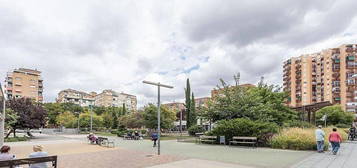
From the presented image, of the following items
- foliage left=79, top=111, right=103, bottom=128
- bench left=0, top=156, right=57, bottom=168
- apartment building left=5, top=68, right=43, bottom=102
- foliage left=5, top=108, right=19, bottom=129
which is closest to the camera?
bench left=0, top=156, right=57, bottom=168

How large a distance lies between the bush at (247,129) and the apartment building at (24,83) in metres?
86.6

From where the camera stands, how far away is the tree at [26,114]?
90.1 feet

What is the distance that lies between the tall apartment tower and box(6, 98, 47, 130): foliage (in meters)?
69.7

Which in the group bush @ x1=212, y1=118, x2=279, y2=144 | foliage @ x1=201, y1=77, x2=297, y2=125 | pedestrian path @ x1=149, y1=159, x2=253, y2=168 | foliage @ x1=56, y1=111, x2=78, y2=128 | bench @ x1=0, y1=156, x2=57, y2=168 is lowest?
foliage @ x1=56, y1=111, x2=78, y2=128

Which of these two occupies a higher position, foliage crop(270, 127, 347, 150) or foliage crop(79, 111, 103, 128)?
foliage crop(270, 127, 347, 150)

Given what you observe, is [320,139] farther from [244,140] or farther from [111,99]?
[111,99]

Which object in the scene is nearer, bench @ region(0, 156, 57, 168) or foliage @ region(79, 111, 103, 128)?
bench @ region(0, 156, 57, 168)

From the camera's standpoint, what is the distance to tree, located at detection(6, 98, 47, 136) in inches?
1081

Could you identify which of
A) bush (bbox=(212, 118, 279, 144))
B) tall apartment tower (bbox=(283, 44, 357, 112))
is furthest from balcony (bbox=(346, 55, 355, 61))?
bush (bbox=(212, 118, 279, 144))

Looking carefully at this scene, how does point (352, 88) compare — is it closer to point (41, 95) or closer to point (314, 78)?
point (314, 78)

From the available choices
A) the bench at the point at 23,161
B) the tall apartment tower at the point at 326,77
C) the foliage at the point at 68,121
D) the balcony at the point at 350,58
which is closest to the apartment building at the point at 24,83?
the foliage at the point at 68,121

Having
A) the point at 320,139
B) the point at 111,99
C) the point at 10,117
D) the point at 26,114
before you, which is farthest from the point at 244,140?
the point at 111,99

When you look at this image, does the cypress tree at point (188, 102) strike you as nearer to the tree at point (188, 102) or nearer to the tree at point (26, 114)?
the tree at point (188, 102)

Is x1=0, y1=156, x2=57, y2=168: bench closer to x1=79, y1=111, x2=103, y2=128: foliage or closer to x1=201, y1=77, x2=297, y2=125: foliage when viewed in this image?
x1=201, y1=77, x2=297, y2=125: foliage
